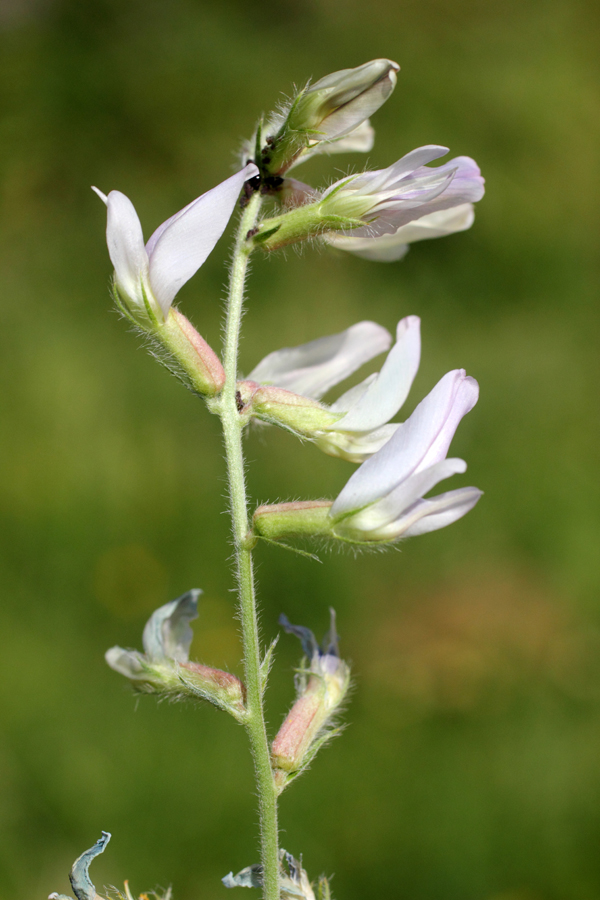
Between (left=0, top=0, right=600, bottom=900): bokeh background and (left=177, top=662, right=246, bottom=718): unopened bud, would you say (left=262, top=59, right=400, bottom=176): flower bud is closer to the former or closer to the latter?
(left=0, top=0, right=600, bottom=900): bokeh background

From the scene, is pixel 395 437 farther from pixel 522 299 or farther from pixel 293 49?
pixel 293 49

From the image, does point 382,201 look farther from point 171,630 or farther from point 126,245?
point 171,630

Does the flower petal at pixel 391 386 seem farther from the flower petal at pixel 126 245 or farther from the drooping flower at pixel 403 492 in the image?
the flower petal at pixel 126 245

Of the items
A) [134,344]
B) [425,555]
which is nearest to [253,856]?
[425,555]

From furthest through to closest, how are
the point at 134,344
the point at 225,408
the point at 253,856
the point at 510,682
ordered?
the point at 134,344, the point at 510,682, the point at 253,856, the point at 225,408

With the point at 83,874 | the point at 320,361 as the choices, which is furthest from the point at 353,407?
the point at 83,874

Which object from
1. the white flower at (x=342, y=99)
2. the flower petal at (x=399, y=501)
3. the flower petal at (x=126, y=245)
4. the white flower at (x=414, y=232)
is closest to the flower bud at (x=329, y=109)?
the white flower at (x=342, y=99)
